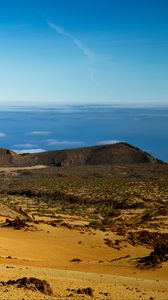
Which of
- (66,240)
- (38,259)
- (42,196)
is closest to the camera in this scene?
(38,259)

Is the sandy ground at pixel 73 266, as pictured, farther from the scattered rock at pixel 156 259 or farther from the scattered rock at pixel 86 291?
the scattered rock at pixel 156 259

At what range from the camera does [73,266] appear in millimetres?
17516

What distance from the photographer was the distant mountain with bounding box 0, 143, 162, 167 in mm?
83688

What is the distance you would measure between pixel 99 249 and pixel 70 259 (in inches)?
97.4

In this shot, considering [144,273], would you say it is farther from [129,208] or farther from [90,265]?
[129,208]

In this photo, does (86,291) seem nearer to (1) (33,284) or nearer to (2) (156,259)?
(1) (33,284)

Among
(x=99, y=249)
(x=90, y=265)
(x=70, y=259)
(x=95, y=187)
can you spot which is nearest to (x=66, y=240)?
(x=99, y=249)

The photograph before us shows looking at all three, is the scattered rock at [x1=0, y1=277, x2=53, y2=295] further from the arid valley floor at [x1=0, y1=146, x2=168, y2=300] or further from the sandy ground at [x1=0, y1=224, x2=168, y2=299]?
the sandy ground at [x1=0, y1=224, x2=168, y2=299]

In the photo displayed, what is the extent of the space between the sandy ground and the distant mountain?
57891 millimetres

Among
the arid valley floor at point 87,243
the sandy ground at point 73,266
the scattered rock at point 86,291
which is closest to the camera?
the scattered rock at point 86,291

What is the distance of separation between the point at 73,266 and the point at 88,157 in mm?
69063

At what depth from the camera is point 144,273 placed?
16.4 meters

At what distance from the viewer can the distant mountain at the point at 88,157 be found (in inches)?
3295

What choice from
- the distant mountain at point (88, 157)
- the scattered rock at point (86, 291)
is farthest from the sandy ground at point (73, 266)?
the distant mountain at point (88, 157)
